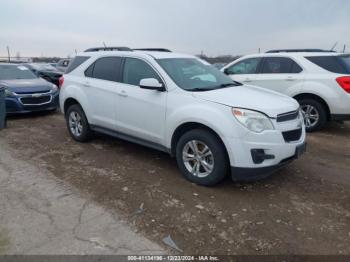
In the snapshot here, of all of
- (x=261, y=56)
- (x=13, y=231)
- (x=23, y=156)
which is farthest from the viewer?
(x=261, y=56)

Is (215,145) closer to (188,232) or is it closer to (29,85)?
(188,232)

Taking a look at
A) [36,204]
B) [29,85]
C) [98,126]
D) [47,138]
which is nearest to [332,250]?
[36,204]

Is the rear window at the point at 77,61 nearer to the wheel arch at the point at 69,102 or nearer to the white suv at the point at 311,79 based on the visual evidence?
the wheel arch at the point at 69,102

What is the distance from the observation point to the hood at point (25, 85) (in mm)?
8961

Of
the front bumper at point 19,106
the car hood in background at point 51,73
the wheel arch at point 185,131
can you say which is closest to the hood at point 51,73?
the car hood in background at point 51,73

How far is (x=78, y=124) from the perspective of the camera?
21.3 feet

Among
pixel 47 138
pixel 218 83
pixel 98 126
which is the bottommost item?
pixel 47 138

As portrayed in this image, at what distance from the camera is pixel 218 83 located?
5094 mm

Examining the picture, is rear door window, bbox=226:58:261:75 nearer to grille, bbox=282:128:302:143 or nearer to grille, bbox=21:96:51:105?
grille, bbox=282:128:302:143

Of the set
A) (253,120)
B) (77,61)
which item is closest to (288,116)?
(253,120)

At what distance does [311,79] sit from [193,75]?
3567mm

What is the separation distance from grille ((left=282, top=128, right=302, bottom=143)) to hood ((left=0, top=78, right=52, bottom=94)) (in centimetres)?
733

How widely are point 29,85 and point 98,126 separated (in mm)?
4424

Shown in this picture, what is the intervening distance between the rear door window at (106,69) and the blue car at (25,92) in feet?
12.1
